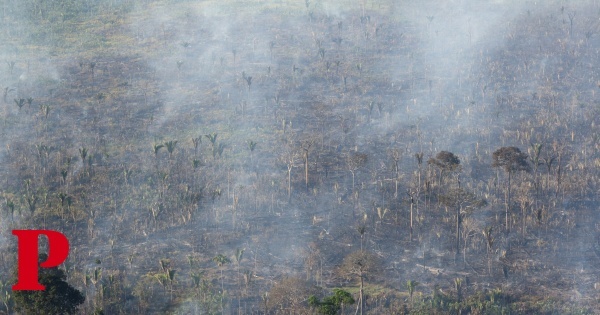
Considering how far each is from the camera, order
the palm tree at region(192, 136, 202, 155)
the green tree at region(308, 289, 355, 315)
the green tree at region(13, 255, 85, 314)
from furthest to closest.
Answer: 1. the palm tree at region(192, 136, 202, 155)
2. the green tree at region(308, 289, 355, 315)
3. the green tree at region(13, 255, 85, 314)

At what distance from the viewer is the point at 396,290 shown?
47719 millimetres

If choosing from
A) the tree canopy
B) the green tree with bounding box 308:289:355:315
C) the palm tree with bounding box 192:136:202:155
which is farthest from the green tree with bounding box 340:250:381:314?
the palm tree with bounding box 192:136:202:155

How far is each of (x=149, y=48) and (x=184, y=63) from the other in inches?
366

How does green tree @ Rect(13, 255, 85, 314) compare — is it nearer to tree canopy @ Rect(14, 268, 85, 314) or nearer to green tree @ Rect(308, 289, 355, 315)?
tree canopy @ Rect(14, 268, 85, 314)

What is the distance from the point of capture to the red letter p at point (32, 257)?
38875mm

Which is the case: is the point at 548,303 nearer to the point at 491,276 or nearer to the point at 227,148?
the point at 491,276

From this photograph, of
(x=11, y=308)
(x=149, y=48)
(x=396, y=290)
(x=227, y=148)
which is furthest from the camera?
(x=149, y=48)

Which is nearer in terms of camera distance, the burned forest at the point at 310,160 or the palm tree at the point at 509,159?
the burned forest at the point at 310,160

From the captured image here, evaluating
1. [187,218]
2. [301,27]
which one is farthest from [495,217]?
[301,27]

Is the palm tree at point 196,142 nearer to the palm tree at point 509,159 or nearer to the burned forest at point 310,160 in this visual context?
the burned forest at point 310,160

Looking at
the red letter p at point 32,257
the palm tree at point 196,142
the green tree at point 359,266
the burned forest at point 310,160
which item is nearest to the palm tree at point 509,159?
the burned forest at point 310,160

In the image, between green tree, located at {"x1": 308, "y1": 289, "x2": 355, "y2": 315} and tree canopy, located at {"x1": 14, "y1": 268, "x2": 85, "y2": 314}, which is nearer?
tree canopy, located at {"x1": 14, "y1": 268, "x2": 85, "y2": 314}

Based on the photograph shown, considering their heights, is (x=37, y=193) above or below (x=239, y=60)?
below

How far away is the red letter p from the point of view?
38.9 meters
